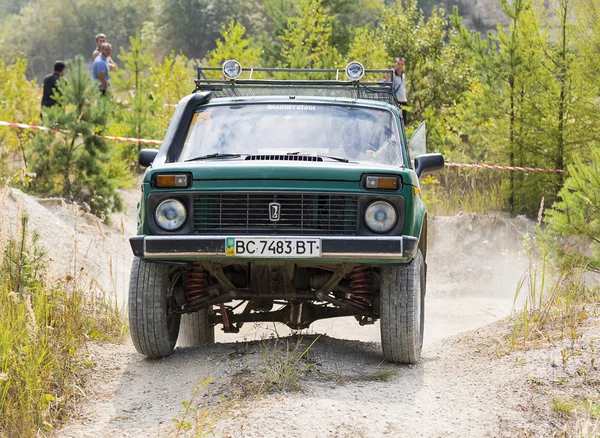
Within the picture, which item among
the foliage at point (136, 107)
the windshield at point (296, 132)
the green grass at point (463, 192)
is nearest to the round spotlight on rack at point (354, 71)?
the windshield at point (296, 132)

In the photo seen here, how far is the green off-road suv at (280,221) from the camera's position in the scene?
5.70 metres

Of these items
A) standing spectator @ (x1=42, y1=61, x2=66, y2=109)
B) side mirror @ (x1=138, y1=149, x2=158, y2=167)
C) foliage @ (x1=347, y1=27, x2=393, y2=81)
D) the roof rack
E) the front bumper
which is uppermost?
foliage @ (x1=347, y1=27, x2=393, y2=81)

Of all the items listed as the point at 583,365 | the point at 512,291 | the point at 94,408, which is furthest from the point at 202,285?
the point at 512,291

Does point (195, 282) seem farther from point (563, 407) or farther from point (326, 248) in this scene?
point (563, 407)

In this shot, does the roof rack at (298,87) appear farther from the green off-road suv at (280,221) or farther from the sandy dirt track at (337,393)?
the sandy dirt track at (337,393)

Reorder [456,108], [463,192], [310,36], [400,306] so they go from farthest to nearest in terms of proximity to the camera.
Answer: [310,36]
[456,108]
[463,192]
[400,306]

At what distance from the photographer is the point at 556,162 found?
41.5 feet

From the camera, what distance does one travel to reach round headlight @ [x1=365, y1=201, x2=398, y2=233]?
5750 millimetres

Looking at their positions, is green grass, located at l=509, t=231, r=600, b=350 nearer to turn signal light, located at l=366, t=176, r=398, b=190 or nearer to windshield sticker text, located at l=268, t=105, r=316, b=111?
turn signal light, located at l=366, t=176, r=398, b=190

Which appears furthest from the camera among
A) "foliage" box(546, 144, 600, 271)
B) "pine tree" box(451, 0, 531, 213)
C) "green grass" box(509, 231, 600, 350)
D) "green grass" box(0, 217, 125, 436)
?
"pine tree" box(451, 0, 531, 213)

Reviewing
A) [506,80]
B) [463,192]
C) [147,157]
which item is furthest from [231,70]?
[463,192]

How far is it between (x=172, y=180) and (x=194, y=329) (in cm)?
194

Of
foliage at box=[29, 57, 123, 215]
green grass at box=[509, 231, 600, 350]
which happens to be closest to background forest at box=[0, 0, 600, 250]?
foliage at box=[29, 57, 123, 215]

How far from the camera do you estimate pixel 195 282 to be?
6543 millimetres
